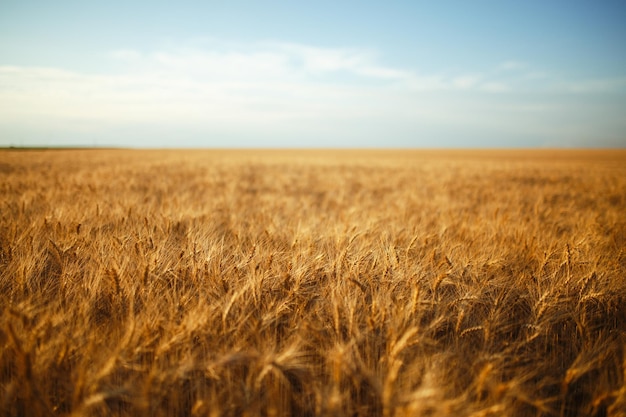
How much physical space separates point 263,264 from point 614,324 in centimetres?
212

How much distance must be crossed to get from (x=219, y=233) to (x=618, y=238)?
456 centimetres

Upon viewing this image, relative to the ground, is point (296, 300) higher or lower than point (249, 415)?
higher

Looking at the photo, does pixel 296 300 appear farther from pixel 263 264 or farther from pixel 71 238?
pixel 71 238

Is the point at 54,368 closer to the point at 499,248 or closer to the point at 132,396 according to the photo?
the point at 132,396

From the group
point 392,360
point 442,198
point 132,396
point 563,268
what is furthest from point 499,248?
point 442,198

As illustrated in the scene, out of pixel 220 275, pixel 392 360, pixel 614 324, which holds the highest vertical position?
pixel 220 275

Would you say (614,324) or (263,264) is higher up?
(263,264)

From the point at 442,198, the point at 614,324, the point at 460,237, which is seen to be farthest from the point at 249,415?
the point at 442,198

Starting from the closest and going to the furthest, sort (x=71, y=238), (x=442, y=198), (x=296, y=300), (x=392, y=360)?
(x=392, y=360) < (x=296, y=300) < (x=71, y=238) < (x=442, y=198)

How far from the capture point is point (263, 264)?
1855 mm

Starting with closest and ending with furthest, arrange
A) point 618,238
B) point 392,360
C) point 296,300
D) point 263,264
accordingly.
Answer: point 392,360 < point 296,300 < point 263,264 < point 618,238

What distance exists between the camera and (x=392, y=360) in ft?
3.61

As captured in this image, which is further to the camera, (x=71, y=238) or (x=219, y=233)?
(x=219, y=233)

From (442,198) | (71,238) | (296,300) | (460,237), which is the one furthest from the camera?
(442,198)
